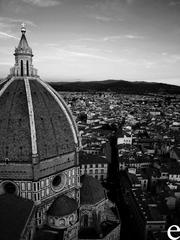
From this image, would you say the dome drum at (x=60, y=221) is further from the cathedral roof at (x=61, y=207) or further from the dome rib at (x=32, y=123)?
the dome rib at (x=32, y=123)

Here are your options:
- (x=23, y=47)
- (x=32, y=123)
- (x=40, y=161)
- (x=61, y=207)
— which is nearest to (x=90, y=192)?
(x=61, y=207)

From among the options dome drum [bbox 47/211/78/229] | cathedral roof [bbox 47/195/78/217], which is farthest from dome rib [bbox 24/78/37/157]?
dome drum [bbox 47/211/78/229]

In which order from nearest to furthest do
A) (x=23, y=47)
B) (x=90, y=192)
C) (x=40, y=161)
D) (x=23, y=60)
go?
1. (x=40, y=161)
2. (x=23, y=47)
3. (x=23, y=60)
4. (x=90, y=192)

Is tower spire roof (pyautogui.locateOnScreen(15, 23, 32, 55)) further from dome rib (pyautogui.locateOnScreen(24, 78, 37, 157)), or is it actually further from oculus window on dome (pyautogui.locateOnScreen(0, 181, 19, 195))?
oculus window on dome (pyautogui.locateOnScreen(0, 181, 19, 195))

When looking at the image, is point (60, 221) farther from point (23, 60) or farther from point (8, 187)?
point (23, 60)

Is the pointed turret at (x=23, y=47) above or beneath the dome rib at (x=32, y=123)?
above

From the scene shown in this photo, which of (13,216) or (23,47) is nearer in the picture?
(13,216)

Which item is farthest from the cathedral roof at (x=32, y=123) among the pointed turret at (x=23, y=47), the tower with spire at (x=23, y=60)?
the pointed turret at (x=23, y=47)

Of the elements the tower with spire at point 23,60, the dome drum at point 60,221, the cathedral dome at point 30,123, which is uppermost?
the tower with spire at point 23,60
